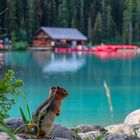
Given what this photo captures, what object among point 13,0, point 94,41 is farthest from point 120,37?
point 13,0

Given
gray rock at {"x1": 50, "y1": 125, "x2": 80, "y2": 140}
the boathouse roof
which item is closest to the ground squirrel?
gray rock at {"x1": 50, "y1": 125, "x2": 80, "y2": 140}

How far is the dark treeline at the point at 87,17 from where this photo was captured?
232 feet

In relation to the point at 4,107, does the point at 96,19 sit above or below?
below

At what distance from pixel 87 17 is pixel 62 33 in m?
12.4

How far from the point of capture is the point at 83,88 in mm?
20188

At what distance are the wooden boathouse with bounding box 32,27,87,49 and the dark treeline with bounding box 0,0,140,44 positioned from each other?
4.67 feet

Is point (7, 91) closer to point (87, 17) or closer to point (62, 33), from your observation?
point (62, 33)

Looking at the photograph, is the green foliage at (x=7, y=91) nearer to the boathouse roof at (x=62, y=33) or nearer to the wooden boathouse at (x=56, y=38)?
the wooden boathouse at (x=56, y=38)

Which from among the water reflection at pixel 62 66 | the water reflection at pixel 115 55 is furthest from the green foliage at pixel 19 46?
the water reflection at pixel 62 66

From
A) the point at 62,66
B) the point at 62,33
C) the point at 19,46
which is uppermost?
the point at 62,66

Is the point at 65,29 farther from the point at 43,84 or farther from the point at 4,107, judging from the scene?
the point at 4,107

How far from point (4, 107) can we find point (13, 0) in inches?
2592

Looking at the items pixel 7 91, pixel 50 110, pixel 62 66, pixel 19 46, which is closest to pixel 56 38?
pixel 19 46

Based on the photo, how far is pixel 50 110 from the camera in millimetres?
3244
